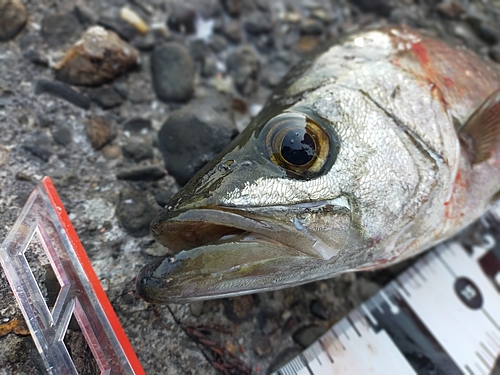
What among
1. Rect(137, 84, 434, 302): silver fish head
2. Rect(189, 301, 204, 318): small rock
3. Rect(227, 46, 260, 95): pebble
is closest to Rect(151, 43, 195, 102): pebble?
Rect(227, 46, 260, 95): pebble

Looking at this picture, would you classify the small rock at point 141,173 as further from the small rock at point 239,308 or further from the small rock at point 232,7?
the small rock at point 232,7

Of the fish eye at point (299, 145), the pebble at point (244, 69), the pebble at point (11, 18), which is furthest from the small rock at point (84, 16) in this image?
the fish eye at point (299, 145)

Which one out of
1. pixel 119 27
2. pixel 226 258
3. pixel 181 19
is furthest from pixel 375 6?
pixel 226 258

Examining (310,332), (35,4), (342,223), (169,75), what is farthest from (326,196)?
(35,4)

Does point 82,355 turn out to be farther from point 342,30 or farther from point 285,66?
point 342,30

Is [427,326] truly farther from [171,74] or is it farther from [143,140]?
[171,74]

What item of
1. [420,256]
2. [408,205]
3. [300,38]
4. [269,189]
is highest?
[300,38]
